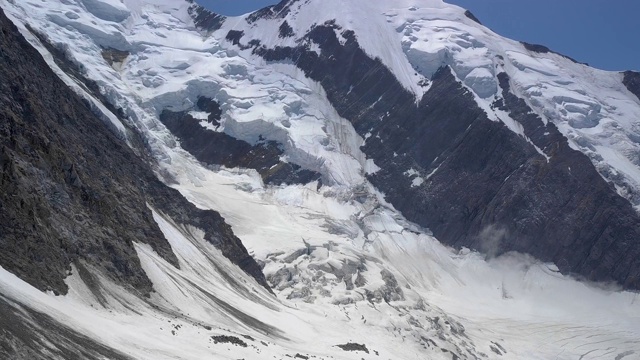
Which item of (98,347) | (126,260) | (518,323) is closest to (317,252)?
(518,323)

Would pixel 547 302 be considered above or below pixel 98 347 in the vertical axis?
above

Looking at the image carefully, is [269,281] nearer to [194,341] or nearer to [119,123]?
[119,123]

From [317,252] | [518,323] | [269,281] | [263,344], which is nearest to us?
[263,344]

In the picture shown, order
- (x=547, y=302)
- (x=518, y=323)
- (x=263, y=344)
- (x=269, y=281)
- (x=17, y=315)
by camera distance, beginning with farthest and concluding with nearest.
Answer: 1. (x=547, y=302)
2. (x=518, y=323)
3. (x=269, y=281)
4. (x=263, y=344)
5. (x=17, y=315)

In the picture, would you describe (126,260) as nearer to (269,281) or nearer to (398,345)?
(398,345)

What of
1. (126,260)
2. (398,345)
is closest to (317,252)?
(398,345)

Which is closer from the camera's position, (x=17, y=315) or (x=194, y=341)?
(x=17, y=315)
